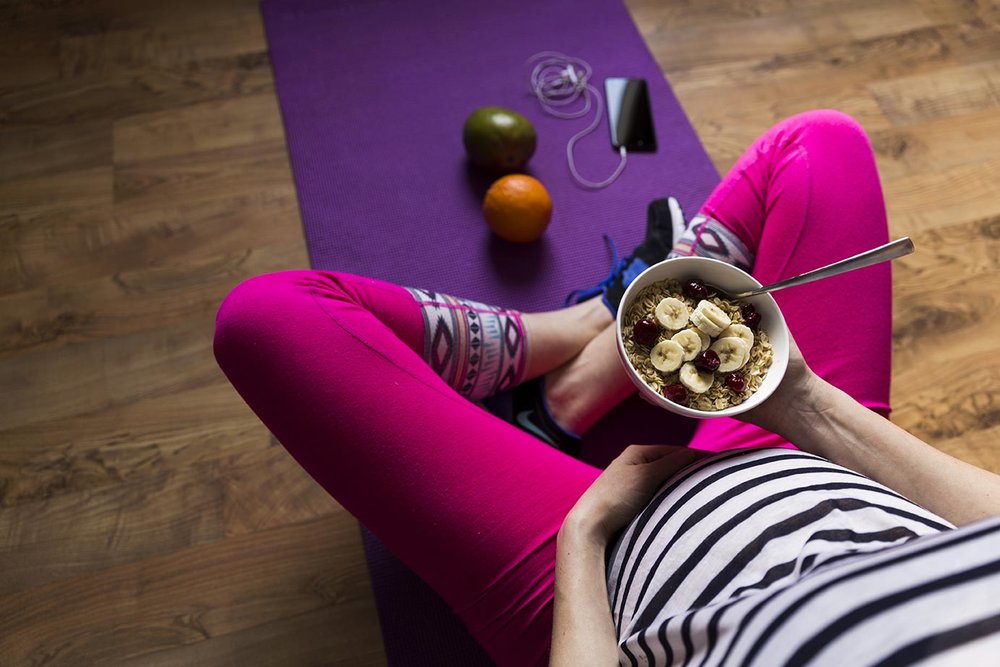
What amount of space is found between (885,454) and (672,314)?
0.27 meters

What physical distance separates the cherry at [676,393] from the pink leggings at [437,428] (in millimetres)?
163

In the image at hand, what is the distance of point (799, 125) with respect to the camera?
99 centimetres

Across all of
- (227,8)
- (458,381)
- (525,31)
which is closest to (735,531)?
(458,381)

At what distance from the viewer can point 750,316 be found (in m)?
0.75

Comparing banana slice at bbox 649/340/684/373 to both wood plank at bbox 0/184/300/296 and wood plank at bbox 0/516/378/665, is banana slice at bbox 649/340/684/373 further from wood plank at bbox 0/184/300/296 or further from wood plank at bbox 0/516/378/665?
wood plank at bbox 0/184/300/296

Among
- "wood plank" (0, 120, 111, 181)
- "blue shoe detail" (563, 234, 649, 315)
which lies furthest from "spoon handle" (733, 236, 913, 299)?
"wood plank" (0, 120, 111, 181)

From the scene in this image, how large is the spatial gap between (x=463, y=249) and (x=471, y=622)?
31.0 inches

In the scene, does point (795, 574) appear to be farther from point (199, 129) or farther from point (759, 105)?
point (199, 129)

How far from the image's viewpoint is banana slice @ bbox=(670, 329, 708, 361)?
711mm

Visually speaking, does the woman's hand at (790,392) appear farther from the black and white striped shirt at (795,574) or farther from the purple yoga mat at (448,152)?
the purple yoga mat at (448,152)

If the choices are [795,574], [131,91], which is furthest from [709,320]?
[131,91]

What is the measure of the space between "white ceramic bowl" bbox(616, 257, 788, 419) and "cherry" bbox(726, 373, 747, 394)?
1 cm

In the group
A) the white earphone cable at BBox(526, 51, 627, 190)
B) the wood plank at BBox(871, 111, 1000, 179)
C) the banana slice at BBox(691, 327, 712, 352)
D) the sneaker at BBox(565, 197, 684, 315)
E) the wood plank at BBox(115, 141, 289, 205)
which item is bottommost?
the wood plank at BBox(115, 141, 289, 205)

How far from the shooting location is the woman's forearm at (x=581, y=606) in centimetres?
61
